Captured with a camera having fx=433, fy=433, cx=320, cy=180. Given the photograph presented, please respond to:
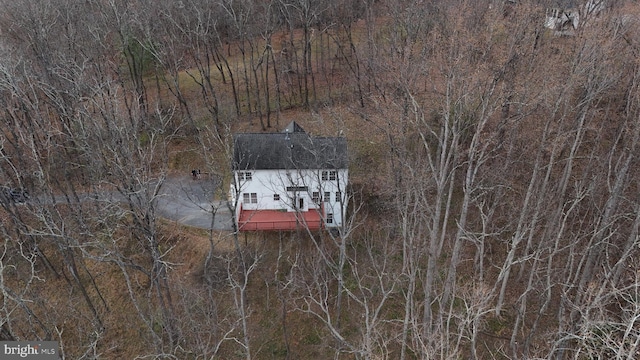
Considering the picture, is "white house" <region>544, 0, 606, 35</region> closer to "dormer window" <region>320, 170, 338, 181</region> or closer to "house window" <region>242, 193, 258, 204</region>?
"dormer window" <region>320, 170, 338, 181</region>

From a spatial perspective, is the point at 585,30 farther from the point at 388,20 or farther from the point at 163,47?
the point at 163,47

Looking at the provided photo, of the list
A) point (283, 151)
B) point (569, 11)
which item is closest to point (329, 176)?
point (283, 151)

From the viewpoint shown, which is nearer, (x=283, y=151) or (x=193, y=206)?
(x=283, y=151)

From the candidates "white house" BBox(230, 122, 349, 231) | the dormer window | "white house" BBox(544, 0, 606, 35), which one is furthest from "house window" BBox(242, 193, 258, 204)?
"white house" BBox(544, 0, 606, 35)

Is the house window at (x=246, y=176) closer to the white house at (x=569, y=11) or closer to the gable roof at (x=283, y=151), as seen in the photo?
the gable roof at (x=283, y=151)

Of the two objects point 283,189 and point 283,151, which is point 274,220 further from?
point 283,151

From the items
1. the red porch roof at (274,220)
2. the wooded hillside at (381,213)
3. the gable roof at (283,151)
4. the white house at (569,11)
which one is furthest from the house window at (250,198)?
the white house at (569,11)

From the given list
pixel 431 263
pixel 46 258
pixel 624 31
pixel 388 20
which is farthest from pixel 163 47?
pixel 624 31
